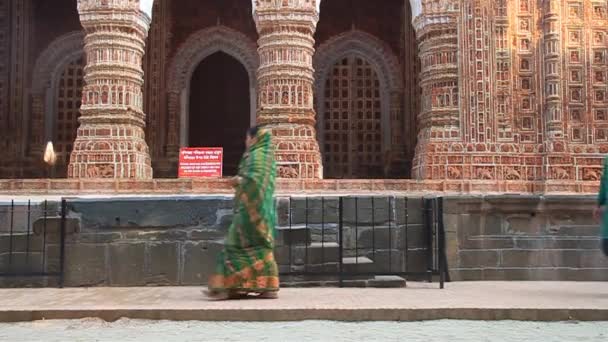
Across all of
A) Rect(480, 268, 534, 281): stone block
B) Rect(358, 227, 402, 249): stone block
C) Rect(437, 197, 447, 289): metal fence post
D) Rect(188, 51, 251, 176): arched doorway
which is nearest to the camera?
Rect(437, 197, 447, 289): metal fence post

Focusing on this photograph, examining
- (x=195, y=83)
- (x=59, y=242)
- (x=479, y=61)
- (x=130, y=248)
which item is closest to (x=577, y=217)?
(x=130, y=248)

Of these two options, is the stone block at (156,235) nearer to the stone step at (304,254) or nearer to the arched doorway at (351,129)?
the stone step at (304,254)

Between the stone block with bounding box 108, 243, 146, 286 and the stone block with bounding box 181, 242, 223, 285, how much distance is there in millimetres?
Answer: 363

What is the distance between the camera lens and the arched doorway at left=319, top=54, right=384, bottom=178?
1526 centimetres

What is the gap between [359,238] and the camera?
6.84 m

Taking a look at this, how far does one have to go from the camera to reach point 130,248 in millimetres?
6527

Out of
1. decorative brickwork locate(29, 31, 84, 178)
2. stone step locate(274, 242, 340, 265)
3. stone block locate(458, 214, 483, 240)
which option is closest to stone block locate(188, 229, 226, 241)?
stone step locate(274, 242, 340, 265)

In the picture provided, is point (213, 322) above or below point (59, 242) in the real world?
below

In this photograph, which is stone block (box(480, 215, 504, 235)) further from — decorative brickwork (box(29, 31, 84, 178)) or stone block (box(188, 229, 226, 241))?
decorative brickwork (box(29, 31, 84, 178))

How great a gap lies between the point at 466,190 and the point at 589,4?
12.9ft

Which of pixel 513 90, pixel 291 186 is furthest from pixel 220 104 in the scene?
pixel 513 90

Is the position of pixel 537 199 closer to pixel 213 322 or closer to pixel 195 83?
pixel 213 322

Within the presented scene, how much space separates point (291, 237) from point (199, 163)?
207 inches

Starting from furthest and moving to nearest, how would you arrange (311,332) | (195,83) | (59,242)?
(195,83)
(59,242)
(311,332)
